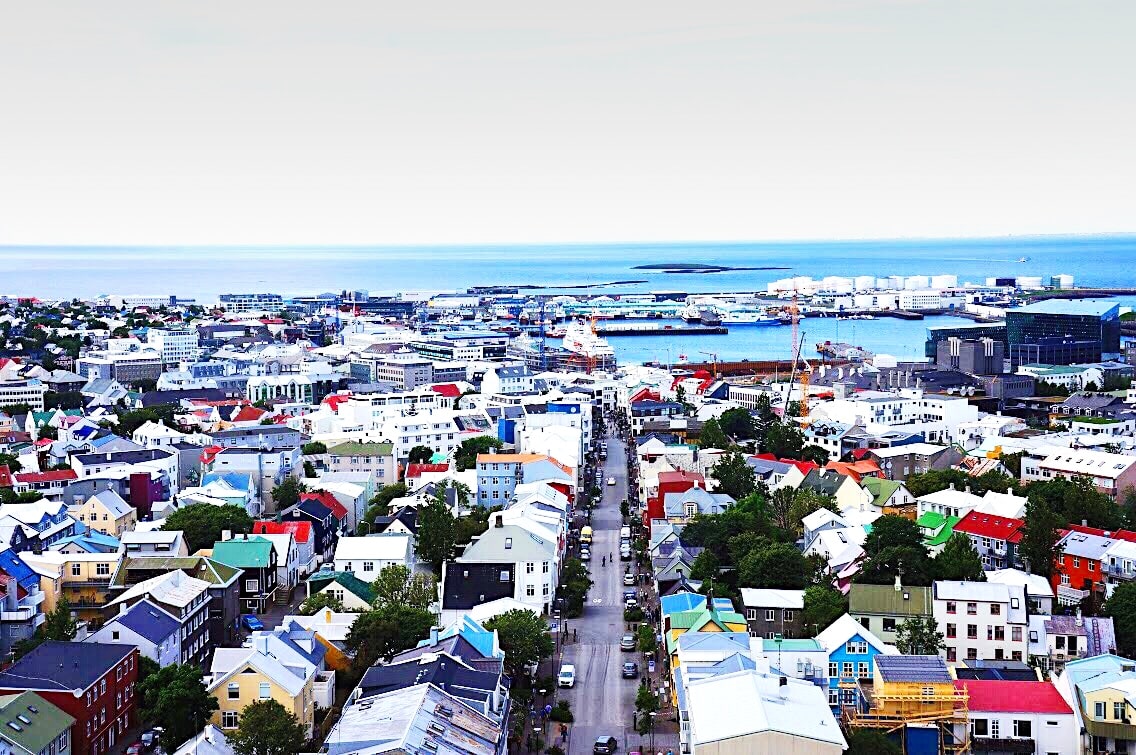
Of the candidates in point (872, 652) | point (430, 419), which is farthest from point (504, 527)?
point (430, 419)

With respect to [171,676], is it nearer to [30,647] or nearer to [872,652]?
[30,647]

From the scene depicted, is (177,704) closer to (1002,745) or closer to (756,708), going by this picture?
(756,708)

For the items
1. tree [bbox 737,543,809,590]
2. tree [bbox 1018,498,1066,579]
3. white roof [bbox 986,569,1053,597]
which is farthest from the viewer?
tree [bbox 1018,498,1066,579]

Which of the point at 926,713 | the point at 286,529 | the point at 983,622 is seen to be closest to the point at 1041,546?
the point at 983,622

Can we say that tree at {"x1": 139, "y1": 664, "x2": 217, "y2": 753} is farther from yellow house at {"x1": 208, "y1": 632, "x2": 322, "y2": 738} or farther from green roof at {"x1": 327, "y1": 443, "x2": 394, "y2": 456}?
green roof at {"x1": 327, "y1": 443, "x2": 394, "y2": 456}

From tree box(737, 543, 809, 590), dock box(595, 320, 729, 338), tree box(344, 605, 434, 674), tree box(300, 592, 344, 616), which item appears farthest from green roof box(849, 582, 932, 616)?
dock box(595, 320, 729, 338)

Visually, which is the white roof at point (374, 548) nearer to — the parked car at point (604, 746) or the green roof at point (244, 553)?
the green roof at point (244, 553)

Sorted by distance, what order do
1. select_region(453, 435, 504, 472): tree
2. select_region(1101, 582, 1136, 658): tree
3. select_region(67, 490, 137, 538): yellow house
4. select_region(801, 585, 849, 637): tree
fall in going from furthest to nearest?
select_region(453, 435, 504, 472): tree < select_region(67, 490, 137, 538): yellow house < select_region(801, 585, 849, 637): tree < select_region(1101, 582, 1136, 658): tree
